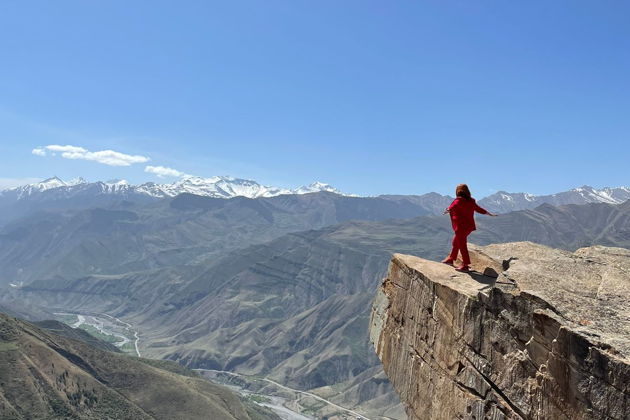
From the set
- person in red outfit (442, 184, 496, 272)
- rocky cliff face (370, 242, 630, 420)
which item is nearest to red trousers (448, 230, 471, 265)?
person in red outfit (442, 184, 496, 272)

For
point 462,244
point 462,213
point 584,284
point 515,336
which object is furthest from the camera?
point 462,244

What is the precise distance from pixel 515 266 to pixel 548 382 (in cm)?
613

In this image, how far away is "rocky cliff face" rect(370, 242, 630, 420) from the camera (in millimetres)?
12914

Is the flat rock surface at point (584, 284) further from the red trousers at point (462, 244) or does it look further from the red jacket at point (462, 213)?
the red jacket at point (462, 213)

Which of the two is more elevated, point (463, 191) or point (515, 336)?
point (463, 191)

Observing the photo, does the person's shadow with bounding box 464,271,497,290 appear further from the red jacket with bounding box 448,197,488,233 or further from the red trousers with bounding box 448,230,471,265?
the red jacket with bounding box 448,197,488,233

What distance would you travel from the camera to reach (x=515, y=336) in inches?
607

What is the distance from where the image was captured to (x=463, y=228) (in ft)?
73.2

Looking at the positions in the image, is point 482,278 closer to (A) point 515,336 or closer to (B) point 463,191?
(B) point 463,191

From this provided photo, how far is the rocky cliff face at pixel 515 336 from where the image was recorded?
42.4 ft

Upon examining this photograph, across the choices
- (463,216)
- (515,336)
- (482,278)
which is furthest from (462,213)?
(515,336)

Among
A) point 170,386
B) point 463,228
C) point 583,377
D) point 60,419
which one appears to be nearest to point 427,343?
point 463,228

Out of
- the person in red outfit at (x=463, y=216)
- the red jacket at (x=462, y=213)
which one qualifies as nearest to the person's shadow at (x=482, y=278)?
the person in red outfit at (x=463, y=216)

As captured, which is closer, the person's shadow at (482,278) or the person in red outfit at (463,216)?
the person's shadow at (482,278)
